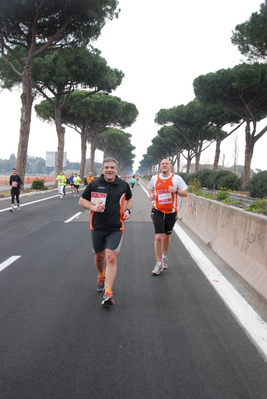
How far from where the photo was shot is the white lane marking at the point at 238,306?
332cm

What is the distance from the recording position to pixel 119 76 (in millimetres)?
37875

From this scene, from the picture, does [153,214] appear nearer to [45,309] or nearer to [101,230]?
[101,230]

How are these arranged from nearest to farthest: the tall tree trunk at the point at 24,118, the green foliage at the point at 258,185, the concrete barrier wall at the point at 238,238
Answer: the concrete barrier wall at the point at 238,238
the green foliage at the point at 258,185
the tall tree trunk at the point at 24,118

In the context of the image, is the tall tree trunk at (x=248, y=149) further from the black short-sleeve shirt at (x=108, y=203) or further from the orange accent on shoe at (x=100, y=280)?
the black short-sleeve shirt at (x=108, y=203)

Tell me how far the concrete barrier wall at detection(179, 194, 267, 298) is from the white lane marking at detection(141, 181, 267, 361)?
310 mm

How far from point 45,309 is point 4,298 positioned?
68 centimetres

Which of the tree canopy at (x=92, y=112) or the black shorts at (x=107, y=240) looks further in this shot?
the tree canopy at (x=92, y=112)

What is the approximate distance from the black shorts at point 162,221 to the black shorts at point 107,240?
4.73 feet

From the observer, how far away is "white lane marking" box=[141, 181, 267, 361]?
131 inches

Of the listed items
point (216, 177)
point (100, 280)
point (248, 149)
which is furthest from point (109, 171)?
point (216, 177)

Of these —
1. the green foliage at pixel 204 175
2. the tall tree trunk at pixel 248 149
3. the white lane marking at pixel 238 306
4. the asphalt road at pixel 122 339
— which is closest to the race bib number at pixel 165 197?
the asphalt road at pixel 122 339

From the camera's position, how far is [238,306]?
4.11 meters

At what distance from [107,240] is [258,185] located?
2159cm

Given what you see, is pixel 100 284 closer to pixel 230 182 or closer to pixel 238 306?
pixel 238 306
